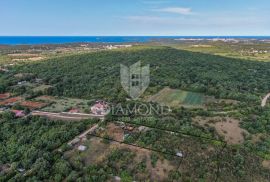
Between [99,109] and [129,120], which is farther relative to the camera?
[99,109]

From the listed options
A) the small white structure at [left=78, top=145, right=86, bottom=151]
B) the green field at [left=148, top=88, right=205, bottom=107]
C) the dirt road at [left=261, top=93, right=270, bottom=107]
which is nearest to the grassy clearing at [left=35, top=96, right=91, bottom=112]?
the small white structure at [left=78, top=145, right=86, bottom=151]

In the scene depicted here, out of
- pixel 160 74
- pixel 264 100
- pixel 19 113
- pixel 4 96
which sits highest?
pixel 160 74

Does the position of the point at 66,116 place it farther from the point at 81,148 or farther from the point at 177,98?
the point at 177,98

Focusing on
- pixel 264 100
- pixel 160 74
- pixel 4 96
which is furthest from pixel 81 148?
pixel 264 100

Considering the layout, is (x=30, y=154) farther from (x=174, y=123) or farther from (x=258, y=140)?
(x=258, y=140)

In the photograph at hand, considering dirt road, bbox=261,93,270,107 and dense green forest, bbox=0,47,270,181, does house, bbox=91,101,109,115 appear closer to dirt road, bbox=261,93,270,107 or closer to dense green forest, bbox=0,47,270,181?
dense green forest, bbox=0,47,270,181

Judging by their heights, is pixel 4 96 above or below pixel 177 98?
above

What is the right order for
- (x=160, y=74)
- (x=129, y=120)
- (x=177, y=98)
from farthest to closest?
(x=160, y=74) → (x=177, y=98) → (x=129, y=120)

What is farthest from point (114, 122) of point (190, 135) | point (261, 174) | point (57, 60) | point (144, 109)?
point (57, 60)

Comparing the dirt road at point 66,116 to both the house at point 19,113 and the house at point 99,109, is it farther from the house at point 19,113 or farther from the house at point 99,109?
the house at point 19,113
